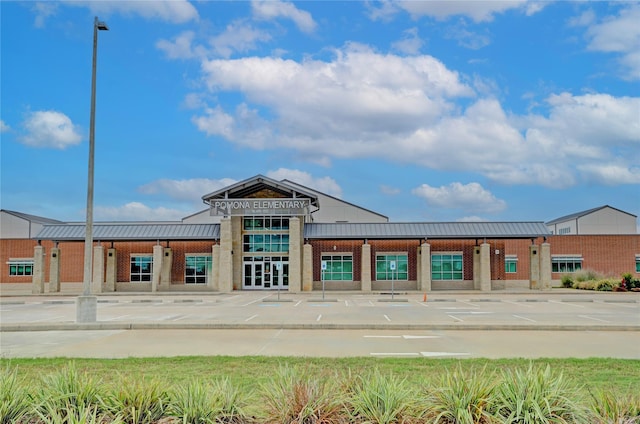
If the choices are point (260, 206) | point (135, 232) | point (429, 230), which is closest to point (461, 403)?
point (429, 230)

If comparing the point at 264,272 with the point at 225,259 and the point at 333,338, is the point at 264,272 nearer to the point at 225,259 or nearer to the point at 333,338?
the point at 225,259

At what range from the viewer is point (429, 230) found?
153ft

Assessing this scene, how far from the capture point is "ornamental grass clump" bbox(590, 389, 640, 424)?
562 centimetres

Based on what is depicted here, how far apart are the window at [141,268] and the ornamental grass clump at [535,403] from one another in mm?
45057

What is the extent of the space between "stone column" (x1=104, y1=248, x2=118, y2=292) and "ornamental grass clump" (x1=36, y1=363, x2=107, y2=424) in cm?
4347

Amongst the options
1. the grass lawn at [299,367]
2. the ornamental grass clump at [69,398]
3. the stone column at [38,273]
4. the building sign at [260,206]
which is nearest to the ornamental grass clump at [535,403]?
the grass lawn at [299,367]

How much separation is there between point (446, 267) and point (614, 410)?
138 feet

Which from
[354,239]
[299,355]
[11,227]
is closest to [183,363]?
[299,355]

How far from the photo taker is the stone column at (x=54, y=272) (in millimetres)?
46750

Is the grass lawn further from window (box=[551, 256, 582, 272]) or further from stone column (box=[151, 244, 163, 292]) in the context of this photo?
window (box=[551, 256, 582, 272])

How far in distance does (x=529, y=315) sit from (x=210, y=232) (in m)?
30.4

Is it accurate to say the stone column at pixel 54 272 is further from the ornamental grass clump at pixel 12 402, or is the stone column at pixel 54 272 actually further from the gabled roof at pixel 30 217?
the ornamental grass clump at pixel 12 402

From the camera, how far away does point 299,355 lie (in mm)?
12211

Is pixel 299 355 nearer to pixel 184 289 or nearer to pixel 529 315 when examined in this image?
pixel 529 315
